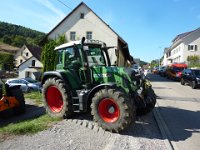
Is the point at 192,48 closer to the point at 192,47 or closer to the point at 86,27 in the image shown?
the point at 192,47

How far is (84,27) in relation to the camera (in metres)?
34.9

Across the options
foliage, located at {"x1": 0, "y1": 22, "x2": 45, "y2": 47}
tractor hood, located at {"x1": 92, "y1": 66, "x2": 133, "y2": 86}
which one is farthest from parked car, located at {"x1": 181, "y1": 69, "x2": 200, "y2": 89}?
foliage, located at {"x1": 0, "y1": 22, "x2": 45, "y2": 47}

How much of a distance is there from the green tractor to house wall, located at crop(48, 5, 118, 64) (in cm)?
2498

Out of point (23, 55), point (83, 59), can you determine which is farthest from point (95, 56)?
point (23, 55)

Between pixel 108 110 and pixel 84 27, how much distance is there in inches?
1115

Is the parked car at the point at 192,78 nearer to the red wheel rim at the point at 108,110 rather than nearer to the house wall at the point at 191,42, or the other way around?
the red wheel rim at the point at 108,110

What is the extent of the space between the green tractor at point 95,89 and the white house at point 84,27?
2500cm

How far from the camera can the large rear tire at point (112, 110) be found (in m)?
6.99

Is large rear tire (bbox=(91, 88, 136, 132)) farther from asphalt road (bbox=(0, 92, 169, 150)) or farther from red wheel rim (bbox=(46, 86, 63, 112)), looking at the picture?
red wheel rim (bbox=(46, 86, 63, 112))

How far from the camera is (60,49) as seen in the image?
30.2 feet

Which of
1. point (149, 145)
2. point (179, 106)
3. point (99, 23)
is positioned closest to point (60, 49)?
point (149, 145)

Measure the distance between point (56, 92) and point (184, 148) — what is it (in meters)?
4.42

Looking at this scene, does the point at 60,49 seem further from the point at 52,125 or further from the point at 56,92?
the point at 52,125

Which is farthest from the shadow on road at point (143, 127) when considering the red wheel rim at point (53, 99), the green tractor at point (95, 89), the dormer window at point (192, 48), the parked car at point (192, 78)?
the dormer window at point (192, 48)
